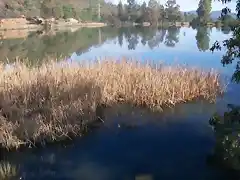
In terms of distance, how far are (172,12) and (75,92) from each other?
221ft

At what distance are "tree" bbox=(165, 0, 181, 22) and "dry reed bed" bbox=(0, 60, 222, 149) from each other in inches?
2490

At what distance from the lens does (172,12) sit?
2810 inches

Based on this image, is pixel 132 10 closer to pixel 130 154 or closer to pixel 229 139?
pixel 130 154

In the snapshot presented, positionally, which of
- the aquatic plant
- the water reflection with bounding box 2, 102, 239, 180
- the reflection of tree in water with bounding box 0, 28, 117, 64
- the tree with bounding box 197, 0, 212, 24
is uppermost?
the tree with bounding box 197, 0, 212, 24

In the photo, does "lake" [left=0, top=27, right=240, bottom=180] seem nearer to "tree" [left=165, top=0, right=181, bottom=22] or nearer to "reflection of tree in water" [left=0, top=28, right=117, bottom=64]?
"reflection of tree in water" [left=0, top=28, right=117, bottom=64]

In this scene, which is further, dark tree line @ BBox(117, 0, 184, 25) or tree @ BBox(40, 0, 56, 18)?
dark tree line @ BBox(117, 0, 184, 25)

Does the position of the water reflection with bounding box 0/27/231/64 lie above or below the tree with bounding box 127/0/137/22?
below

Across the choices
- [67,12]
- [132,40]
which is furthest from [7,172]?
[67,12]

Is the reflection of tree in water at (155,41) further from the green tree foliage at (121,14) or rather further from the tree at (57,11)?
the green tree foliage at (121,14)

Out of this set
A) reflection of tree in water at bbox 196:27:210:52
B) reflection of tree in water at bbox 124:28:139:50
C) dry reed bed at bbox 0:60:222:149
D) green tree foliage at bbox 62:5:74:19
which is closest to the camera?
dry reed bed at bbox 0:60:222:149

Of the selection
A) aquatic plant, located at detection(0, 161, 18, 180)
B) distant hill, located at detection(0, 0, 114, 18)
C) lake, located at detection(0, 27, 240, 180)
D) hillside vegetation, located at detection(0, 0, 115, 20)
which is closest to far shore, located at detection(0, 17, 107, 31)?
hillside vegetation, located at detection(0, 0, 115, 20)

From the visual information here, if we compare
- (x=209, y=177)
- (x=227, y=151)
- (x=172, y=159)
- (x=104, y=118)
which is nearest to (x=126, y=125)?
(x=104, y=118)

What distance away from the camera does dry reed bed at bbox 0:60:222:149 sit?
618cm

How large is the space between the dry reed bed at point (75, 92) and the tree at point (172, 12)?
208 ft
